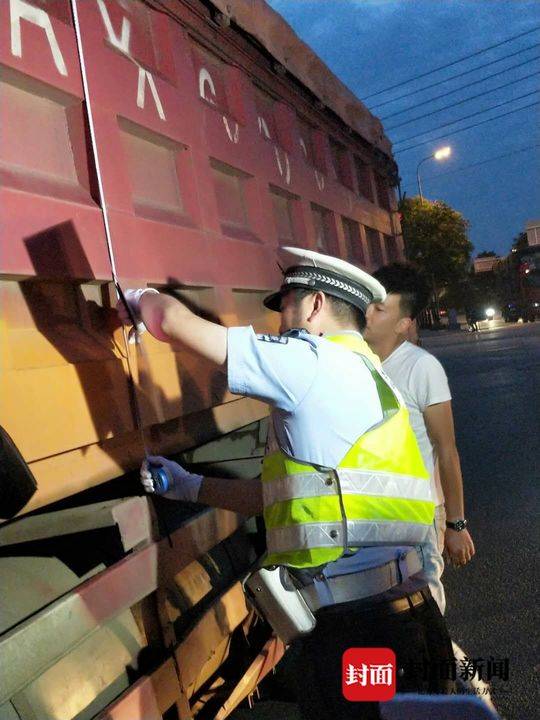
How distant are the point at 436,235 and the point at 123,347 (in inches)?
1484

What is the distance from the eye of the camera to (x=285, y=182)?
2.64 metres

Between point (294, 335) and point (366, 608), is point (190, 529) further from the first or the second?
point (294, 335)

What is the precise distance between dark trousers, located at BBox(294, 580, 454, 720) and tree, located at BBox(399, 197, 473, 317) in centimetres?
3641

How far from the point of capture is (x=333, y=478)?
1.52 meters

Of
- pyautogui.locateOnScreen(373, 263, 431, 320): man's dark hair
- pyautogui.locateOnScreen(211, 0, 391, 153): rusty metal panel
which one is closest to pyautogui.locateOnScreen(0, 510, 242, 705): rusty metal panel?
pyautogui.locateOnScreen(373, 263, 431, 320): man's dark hair

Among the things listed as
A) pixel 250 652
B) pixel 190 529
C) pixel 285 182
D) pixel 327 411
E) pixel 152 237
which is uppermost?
pixel 285 182

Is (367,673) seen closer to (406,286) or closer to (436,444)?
(436,444)

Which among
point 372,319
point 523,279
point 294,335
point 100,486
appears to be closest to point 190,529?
point 100,486

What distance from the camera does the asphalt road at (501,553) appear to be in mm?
2748

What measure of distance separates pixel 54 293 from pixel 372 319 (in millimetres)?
1578

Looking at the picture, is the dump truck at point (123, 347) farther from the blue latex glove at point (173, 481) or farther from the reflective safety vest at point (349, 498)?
the reflective safety vest at point (349, 498)

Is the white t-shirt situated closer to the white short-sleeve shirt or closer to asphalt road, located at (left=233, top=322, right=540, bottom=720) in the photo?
asphalt road, located at (left=233, top=322, right=540, bottom=720)

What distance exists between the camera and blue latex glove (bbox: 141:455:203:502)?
165cm

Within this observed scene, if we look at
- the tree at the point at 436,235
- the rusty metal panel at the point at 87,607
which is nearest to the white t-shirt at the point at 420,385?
the rusty metal panel at the point at 87,607
